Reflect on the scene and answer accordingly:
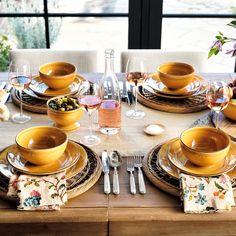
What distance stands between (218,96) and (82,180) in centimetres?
55

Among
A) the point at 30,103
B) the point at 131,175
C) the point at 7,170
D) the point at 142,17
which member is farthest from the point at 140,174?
the point at 142,17

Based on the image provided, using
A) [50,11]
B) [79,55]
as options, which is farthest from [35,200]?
[50,11]

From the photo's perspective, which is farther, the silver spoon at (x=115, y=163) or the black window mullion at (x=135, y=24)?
the black window mullion at (x=135, y=24)

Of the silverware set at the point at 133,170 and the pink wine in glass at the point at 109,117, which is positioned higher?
the pink wine in glass at the point at 109,117

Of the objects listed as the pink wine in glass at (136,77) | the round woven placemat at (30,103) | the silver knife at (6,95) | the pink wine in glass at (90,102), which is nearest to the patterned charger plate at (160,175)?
the pink wine in glass at (90,102)

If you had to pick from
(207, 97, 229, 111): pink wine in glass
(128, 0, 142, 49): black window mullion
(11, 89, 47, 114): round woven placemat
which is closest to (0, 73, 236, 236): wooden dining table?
(207, 97, 229, 111): pink wine in glass

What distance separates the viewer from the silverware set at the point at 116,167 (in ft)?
4.16

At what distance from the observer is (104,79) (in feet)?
5.55

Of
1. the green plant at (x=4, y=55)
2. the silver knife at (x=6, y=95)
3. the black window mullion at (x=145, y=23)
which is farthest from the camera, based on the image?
the green plant at (x=4, y=55)

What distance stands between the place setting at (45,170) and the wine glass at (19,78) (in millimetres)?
269

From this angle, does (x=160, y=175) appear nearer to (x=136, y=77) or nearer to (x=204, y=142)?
(x=204, y=142)

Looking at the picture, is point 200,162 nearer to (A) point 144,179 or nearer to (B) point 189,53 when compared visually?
(A) point 144,179

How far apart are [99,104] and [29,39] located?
4.91ft

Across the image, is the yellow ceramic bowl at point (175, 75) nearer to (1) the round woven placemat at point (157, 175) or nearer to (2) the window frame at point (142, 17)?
(1) the round woven placemat at point (157, 175)
